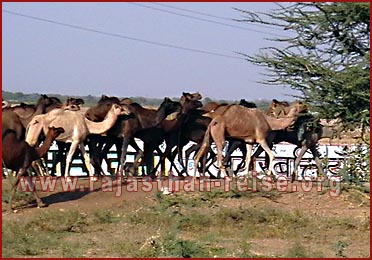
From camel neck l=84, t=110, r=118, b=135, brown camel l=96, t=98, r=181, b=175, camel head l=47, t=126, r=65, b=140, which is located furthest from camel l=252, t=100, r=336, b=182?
camel head l=47, t=126, r=65, b=140

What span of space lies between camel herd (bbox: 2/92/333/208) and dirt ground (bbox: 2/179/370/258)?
1.47 meters

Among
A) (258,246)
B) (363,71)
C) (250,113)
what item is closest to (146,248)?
(258,246)

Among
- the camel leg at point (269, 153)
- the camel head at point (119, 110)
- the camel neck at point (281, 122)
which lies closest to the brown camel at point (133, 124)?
the camel head at point (119, 110)

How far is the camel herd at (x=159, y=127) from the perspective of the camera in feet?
78.5

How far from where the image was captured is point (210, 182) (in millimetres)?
23594

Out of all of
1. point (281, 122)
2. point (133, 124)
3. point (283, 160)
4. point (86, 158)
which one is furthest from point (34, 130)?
point (283, 160)

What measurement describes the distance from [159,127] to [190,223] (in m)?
9.19

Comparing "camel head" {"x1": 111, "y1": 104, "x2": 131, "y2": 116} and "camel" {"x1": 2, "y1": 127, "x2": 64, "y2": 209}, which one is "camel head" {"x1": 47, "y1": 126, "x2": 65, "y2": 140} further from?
"camel head" {"x1": 111, "y1": 104, "x2": 131, "y2": 116}

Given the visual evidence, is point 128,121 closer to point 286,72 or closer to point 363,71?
point 286,72

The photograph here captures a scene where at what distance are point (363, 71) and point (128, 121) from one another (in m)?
9.27

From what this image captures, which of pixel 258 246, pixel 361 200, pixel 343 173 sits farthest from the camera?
pixel 343 173

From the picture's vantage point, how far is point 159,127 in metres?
26.8

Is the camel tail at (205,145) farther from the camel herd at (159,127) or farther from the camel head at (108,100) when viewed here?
the camel head at (108,100)

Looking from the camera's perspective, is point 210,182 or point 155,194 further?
point 210,182
